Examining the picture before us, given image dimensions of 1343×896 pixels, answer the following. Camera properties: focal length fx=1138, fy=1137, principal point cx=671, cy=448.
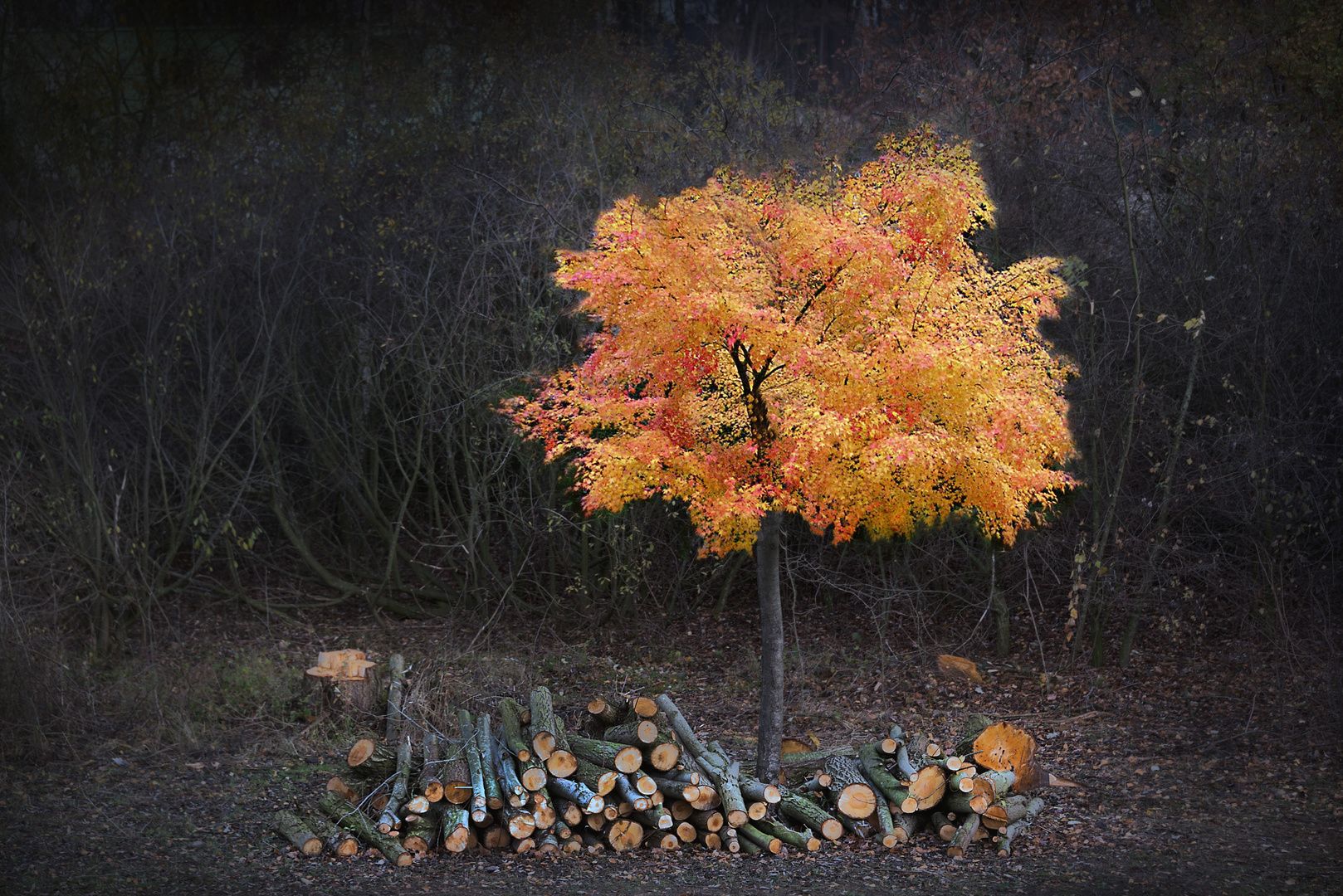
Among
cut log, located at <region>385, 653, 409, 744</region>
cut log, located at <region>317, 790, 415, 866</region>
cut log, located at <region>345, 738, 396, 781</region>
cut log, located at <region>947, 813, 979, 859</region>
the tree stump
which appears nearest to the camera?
cut log, located at <region>317, 790, 415, 866</region>

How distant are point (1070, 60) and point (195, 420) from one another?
12412 mm

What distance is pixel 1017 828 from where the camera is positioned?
778 cm

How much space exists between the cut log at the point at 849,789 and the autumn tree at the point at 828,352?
A: 1674mm

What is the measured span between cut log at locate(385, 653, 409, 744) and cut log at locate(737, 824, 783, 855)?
276 cm

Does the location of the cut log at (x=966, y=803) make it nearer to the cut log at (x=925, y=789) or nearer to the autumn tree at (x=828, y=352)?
the cut log at (x=925, y=789)

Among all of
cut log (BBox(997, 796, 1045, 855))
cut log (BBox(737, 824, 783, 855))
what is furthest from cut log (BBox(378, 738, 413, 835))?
cut log (BBox(997, 796, 1045, 855))

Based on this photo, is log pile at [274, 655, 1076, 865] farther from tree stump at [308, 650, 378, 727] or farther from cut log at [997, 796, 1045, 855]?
tree stump at [308, 650, 378, 727]

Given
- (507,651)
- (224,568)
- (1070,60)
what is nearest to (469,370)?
(507,651)

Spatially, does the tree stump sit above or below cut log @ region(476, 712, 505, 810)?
below

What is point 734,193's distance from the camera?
318 inches

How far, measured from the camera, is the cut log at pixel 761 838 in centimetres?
750

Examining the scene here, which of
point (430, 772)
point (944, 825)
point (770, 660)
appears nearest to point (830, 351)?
point (770, 660)

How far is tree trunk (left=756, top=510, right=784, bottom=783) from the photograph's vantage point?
861 cm

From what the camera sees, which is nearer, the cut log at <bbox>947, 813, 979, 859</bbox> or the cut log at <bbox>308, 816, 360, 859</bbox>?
the cut log at <bbox>308, 816, 360, 859</bbox>
